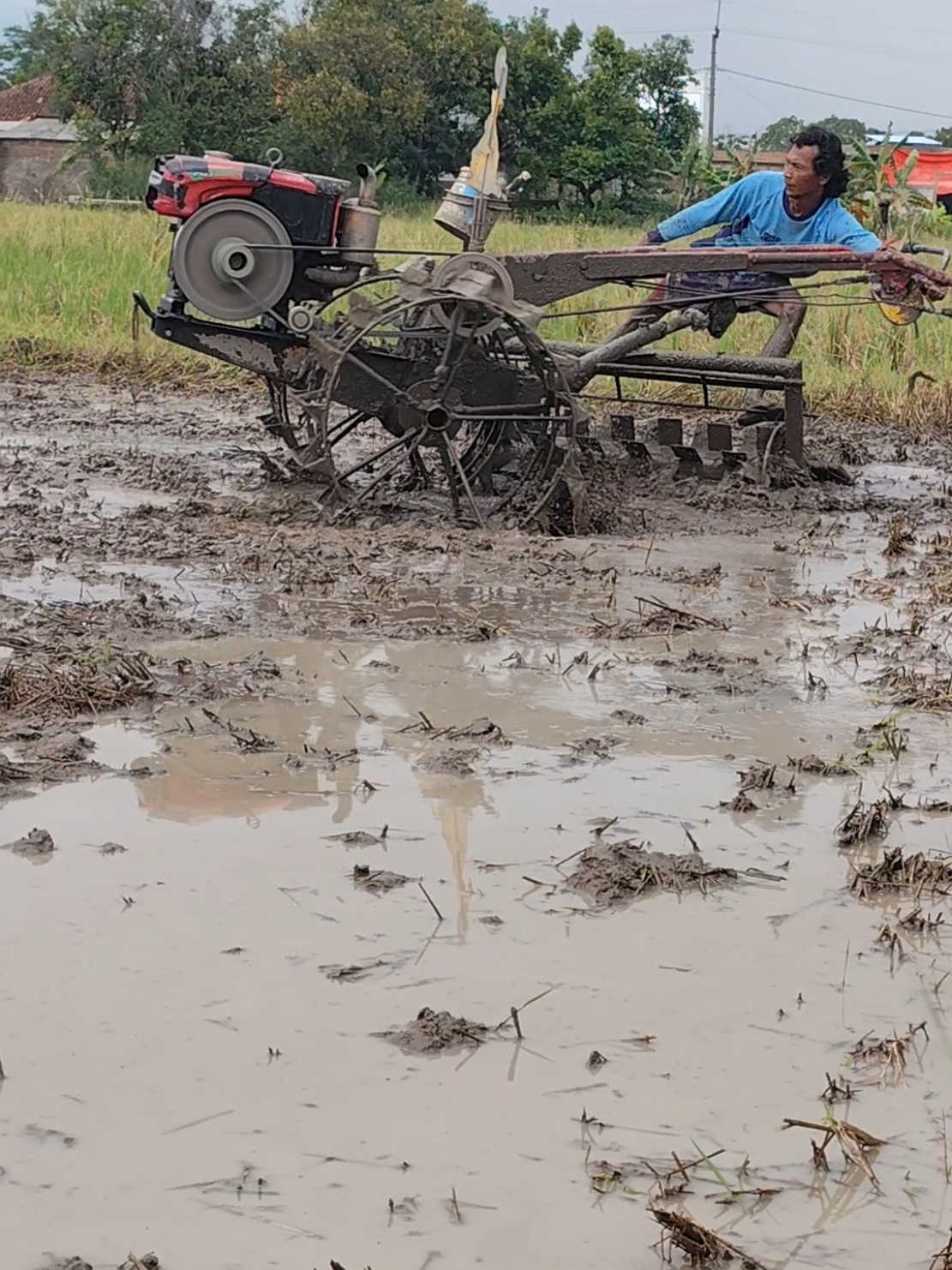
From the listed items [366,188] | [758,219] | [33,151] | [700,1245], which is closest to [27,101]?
[33,151]

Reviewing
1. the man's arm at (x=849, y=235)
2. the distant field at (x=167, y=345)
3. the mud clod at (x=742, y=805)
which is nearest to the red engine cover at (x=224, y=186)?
the man's arm at (x=849, y=235)

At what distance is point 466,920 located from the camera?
309 centimetres

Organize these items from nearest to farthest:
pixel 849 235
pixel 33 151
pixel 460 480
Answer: pixel 460 480 → pixel 849 235 → pixel 33 151

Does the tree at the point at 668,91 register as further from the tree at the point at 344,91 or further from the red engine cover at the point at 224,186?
the red engine cover at the point at 224,186

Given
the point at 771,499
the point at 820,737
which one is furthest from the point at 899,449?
the point at 820,737

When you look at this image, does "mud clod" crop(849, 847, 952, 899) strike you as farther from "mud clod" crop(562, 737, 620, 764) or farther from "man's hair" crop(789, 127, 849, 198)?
"man's hair" crop(789, 127, 849, 198)

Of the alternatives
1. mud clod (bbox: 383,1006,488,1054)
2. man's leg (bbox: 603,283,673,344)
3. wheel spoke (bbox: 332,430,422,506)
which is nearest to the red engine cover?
wheel spoke (bbox: 332,430,422,506)

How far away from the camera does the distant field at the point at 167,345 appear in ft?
33.7

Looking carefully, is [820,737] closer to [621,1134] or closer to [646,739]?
[646,739]

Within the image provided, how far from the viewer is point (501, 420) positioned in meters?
6.49

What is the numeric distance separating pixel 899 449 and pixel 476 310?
11.5ft

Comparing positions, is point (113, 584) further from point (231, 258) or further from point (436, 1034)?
point (436, 1034)

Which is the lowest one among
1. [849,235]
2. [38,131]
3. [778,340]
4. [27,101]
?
[778,340]

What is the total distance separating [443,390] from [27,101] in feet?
155
